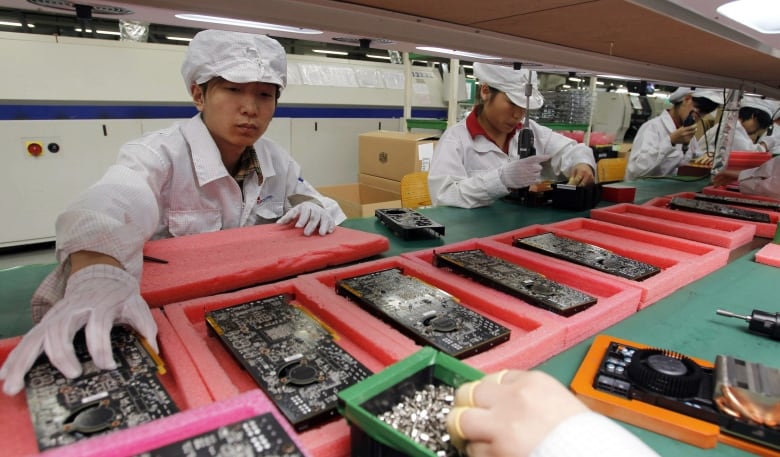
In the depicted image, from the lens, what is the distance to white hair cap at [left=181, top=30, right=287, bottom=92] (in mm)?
1480

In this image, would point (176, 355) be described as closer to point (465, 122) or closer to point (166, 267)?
point (166, 267)

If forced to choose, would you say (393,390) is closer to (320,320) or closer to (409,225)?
(320,320)

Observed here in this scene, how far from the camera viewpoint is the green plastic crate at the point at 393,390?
462 millimetres

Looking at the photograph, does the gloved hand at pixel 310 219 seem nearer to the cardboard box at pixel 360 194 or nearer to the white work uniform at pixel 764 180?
the cardboard box at pixel 360 194

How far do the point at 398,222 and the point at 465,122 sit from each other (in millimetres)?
1435

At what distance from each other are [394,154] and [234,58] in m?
2.26

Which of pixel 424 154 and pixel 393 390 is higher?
pixel 424 154

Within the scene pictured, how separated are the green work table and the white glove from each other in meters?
0.19

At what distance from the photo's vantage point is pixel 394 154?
3676 mm

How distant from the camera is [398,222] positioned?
1.54 meters

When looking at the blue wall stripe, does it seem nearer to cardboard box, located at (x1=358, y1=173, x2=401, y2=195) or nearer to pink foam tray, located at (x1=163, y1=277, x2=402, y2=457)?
cardboard box, located at (x1=358, y1=173, x2=401, y2=195)

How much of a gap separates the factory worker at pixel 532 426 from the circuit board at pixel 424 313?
243mm

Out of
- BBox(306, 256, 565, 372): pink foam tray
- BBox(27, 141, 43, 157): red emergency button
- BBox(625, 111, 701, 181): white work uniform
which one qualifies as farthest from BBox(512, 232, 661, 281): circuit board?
BBox(27, 141, 43, 157): red emergency button

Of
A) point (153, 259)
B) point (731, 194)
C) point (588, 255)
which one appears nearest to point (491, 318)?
point (588, 255)
